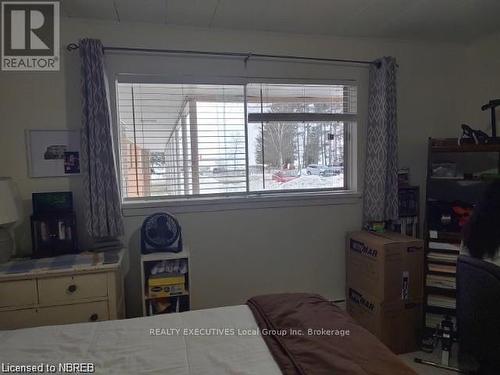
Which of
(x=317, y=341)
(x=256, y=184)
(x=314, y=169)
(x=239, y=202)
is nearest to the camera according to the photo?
(x=317, y=341)

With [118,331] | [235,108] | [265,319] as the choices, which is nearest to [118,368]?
[118,331]

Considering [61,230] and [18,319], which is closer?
[18,319]

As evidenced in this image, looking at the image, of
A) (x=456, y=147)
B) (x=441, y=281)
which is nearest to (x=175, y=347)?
(x=441, y=281)

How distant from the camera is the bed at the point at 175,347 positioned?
1066 millimetres

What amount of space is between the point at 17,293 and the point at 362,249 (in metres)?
2.24

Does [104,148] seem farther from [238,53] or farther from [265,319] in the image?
[265,319]

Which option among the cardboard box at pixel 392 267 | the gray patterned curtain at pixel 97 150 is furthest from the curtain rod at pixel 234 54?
the cardboard box at pixel 392 267

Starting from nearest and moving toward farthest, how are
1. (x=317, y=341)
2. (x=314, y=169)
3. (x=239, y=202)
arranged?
(x=317, y=341) → (x=239, y=202) → (x=314, y=169)

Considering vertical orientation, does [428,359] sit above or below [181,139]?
below

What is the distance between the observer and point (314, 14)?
2215 millimetres

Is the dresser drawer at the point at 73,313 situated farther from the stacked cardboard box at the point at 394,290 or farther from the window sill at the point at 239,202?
the stacked cardboard box at the point at 394,290

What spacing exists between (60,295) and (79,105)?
4.04ft

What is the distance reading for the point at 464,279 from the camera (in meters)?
1.54

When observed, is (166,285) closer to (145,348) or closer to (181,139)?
(145,348)
